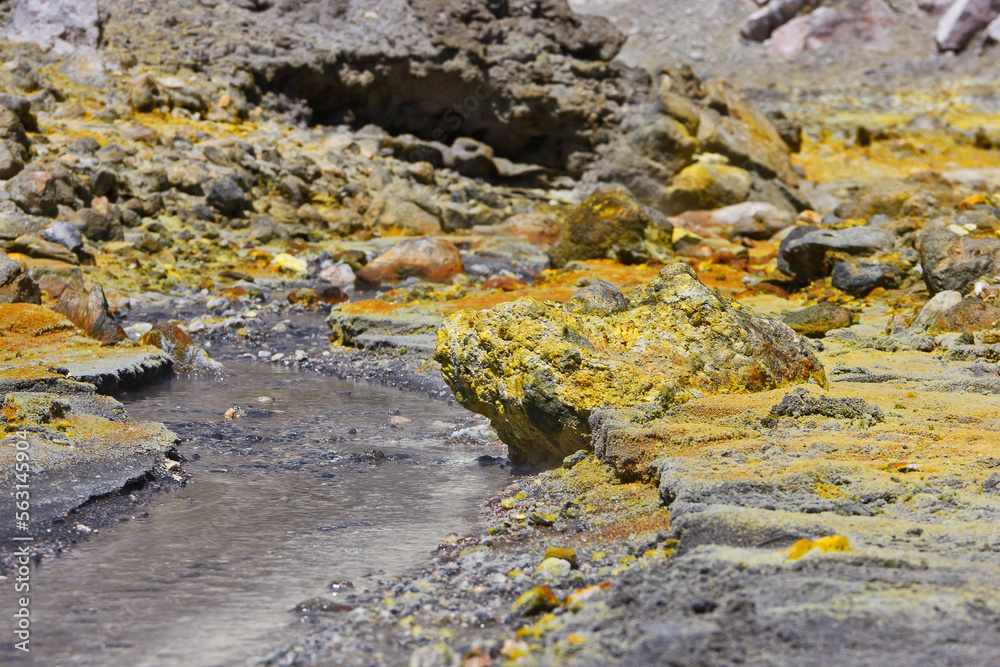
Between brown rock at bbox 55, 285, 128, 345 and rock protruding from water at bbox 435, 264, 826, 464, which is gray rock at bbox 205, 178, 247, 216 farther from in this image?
rock protruding from water at bbox 435, 264, 826, 464

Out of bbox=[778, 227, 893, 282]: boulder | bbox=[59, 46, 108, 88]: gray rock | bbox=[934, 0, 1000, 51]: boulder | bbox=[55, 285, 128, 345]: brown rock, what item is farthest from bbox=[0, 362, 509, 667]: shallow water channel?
bbox=[934, 0, 1000, 51]: boulder

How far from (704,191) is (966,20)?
21812 mm

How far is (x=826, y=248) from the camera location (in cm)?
864

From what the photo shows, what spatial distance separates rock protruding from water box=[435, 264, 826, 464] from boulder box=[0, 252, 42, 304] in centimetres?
420

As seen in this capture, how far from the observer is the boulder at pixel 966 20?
3066cm

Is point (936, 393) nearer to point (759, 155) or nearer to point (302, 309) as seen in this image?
point (302, 309)

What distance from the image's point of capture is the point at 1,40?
47.6ft

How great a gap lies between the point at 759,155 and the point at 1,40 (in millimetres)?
12314

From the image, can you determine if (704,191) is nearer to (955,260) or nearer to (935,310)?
(955,260)

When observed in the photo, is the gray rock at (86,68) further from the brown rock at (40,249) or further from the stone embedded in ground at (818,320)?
the stone embedded in ground at (818,320)

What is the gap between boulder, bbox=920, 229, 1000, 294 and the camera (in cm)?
698

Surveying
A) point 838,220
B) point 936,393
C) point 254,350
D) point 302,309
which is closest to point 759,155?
point 838,220

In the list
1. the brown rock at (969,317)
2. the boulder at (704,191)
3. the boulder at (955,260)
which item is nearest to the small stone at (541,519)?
the brown rock at (969,317)

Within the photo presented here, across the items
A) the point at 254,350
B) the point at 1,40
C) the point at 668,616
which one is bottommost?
the point at 254,350
